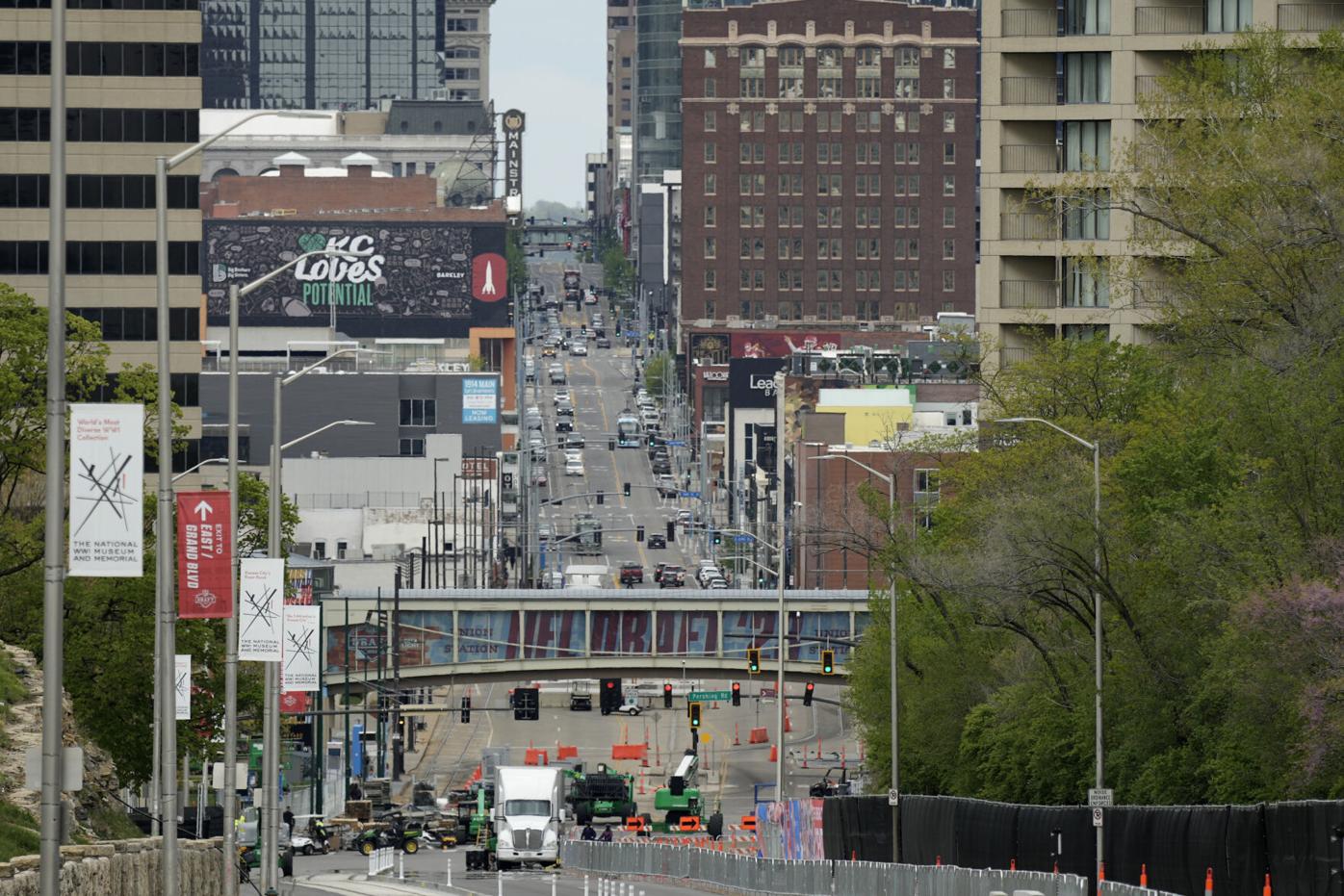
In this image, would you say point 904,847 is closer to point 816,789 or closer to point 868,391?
point 816,789

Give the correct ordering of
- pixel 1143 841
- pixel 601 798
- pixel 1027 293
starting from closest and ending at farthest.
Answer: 1. pixel 1143 841
2. pixel 1027 293
3. pixel 601 798

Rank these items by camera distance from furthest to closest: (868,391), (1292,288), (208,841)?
(868,391)
(1292,288)
(208,841)

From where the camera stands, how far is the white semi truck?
258ft

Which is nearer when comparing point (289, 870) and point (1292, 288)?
Answer: point (1292, 288)

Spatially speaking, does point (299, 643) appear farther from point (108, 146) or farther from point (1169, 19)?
point (1169, 19)

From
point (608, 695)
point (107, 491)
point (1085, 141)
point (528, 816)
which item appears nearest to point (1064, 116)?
point (1085, 141)

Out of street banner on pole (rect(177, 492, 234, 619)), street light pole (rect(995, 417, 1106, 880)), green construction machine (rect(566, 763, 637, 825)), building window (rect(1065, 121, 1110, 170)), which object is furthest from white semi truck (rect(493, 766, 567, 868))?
street banner on pole (rect(177, 492, 234, 619))

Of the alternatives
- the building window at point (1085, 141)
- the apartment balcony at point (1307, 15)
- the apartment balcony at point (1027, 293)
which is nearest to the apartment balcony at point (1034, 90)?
the building window at point (1085, 141)

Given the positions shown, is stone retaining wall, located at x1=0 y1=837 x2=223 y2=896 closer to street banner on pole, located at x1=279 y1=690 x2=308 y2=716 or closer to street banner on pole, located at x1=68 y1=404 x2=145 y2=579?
street banner on pole, located at x1=68 y1=404 x2=145 y2=579

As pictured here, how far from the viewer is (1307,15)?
305ft

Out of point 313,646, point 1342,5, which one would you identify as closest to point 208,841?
point 313,646

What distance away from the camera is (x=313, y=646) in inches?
1977

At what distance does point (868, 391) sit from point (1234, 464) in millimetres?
125355

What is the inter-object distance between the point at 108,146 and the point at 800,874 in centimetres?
4431
